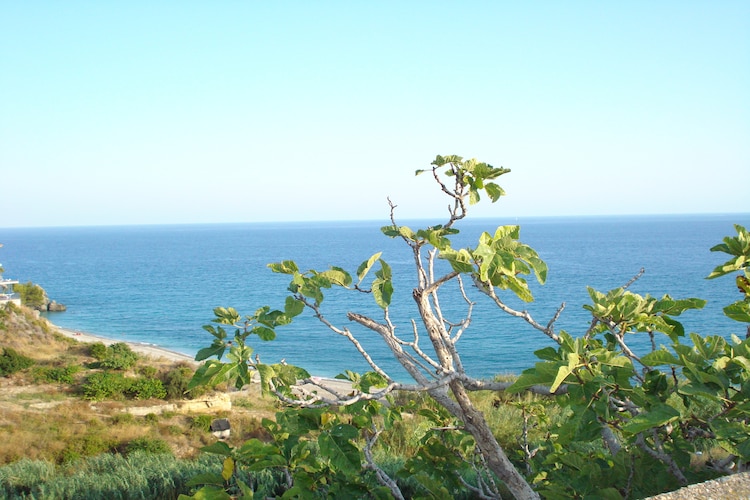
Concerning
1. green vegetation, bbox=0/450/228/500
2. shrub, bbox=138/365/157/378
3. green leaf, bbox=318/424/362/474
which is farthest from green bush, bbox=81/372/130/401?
green leaf, bbox=318/424/362/474

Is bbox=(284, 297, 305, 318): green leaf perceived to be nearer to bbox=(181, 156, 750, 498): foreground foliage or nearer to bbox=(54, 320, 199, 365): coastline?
bbox=(181, 156, 750, 498): foreground foliage

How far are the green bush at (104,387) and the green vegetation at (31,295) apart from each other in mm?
45215

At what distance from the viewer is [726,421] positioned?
2494 millimetres

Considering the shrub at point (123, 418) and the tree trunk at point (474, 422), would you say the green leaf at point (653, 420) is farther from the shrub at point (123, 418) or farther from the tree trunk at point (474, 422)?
the shrub at point (123, 418)

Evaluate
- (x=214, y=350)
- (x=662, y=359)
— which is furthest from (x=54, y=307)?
(x=662, y=359)

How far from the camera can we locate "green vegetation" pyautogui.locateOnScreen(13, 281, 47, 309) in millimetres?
60000

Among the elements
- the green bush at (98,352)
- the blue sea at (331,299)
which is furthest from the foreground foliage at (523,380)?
the green bush at (98,352)

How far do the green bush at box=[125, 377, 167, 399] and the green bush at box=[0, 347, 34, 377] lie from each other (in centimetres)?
573

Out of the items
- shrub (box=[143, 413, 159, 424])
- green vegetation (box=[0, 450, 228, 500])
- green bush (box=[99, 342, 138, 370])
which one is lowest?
shrub (box=[143, 413, 159, 424])

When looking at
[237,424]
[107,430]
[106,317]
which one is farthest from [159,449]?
[106,317]

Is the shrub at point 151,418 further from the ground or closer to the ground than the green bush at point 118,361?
closer to the ground

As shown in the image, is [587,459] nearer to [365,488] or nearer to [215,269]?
[365,488]

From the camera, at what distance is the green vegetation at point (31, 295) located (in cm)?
6000

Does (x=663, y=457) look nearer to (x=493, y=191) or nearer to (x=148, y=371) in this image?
(x=493, y=191)
